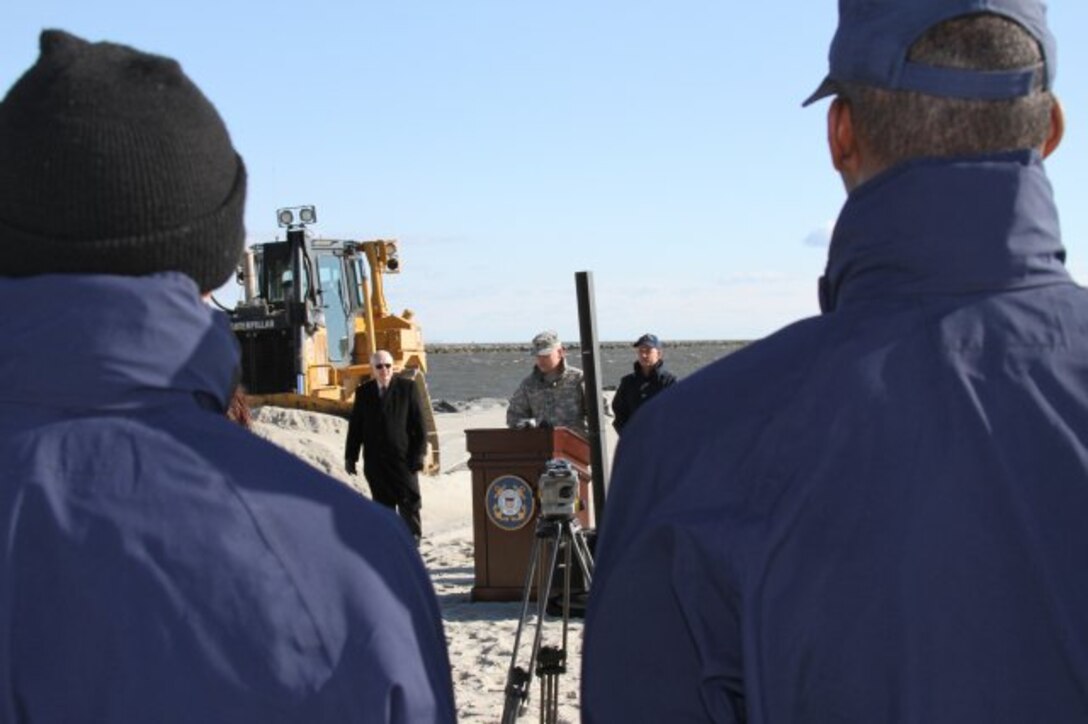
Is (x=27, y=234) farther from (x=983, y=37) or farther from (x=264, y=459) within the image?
(x=983, y=37)

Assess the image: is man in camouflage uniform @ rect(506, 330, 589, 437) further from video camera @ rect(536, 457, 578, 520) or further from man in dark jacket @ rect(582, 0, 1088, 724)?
man in dark jacket @ rect(582, 0, 1088, 724)

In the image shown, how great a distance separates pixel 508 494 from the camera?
377 inches

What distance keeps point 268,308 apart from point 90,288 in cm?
1714

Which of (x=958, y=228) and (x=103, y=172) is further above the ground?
(x=103, y=172)

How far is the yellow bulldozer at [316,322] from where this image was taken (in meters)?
18.2

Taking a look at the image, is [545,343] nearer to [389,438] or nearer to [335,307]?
[389,438]

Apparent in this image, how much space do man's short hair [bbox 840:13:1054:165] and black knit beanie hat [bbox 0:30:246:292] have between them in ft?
2.60

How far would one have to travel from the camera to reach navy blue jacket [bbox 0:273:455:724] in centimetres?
151

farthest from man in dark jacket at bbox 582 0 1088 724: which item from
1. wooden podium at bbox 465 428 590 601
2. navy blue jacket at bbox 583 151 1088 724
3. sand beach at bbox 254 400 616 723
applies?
Result: wooden podium at bbox 465 428 590 601

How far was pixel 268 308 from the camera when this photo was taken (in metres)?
18.5

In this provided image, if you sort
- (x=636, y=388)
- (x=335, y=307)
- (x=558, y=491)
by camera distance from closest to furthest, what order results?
(x=558, y=491) < (x=636, y=388) < (x=335, y=307)

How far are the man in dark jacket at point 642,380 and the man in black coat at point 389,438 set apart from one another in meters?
1.59

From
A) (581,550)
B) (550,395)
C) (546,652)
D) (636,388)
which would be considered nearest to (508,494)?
(550,395)

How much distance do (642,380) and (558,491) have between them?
4.22 metres
